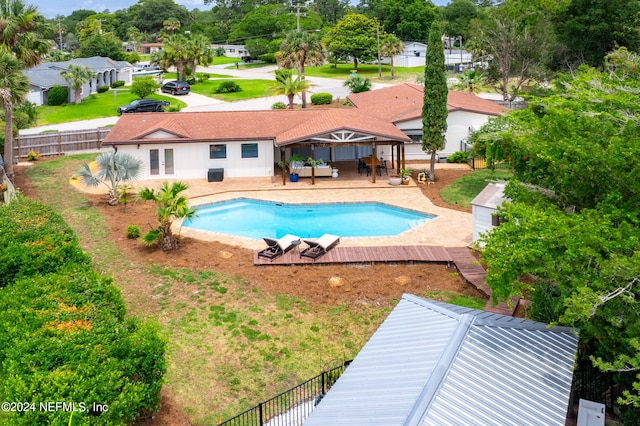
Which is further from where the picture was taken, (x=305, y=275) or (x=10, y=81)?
(x=10, y=81)

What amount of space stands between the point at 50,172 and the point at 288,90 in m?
18.6

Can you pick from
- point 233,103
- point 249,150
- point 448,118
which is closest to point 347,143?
point 249,150

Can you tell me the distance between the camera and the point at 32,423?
377 inches

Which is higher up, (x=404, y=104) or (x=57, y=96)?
(x=57, y=96)

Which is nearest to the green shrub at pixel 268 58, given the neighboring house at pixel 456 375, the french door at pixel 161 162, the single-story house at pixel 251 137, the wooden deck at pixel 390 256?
the single-story house at pixel 251 137

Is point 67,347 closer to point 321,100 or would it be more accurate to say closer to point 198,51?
point 321,100

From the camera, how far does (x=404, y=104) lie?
40031mm

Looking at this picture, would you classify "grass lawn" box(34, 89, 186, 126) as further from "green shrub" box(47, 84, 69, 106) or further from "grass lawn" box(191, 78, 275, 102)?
"grass lawn" box(191, 78, 275, 102)

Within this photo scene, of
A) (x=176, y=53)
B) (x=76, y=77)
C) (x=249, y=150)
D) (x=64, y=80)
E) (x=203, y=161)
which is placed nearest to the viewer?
(x=203, y=161)

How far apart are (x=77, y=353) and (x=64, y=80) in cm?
5736

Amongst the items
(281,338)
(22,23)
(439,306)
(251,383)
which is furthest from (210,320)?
(22,23)

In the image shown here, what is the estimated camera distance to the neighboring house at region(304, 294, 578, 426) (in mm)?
9062

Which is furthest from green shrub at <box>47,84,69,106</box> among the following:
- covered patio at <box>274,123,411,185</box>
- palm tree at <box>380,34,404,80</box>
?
palm tree at <box>380,34,404,80</box>

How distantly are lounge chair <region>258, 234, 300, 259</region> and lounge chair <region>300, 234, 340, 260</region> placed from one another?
0.55 metres
